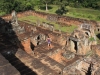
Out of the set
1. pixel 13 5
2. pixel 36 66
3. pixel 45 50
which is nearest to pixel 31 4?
pixel 13 5

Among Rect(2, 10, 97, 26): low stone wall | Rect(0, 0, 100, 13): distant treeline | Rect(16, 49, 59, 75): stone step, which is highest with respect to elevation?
Rect(16, 49, 59, 75): stone step

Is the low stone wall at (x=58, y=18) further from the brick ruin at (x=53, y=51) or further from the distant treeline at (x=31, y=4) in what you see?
the brick ruin at (x=53, y=51)

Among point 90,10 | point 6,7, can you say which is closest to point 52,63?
point 6,7

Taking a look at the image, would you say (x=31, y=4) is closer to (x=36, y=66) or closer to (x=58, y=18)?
(x=58, y=18)

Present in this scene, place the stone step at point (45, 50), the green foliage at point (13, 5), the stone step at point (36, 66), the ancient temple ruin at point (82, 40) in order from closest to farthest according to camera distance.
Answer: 1. the stone step at point (36, 66)
2. the stone step at point (45, 50)
3. the ancient temple ruin at point (82, 40)
4. the green foliage at point (13, 5)

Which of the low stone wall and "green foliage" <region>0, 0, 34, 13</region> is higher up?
"green foliage" <region>0, 0, 34, 13</region>

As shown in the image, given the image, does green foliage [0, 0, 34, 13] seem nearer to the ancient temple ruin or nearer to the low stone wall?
the low stone wall

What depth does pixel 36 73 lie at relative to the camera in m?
Result: 7.14

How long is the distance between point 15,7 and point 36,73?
101 feet

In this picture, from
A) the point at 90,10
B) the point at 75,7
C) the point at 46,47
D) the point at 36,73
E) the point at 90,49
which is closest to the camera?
the point at 36,73

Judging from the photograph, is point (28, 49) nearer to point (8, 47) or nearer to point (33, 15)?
point (8, 47)

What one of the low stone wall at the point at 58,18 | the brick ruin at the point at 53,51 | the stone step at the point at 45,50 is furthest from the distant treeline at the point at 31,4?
the stone step at the point at 45,50

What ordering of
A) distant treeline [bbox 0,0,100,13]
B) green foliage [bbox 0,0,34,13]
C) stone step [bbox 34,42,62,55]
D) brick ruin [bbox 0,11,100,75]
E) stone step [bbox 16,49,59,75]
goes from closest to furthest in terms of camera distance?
stone step [bbox 16,49,59,75] < brick ruin [bbox 0,11,100,75] < stone step [bbox 34,42,62,55] < green foliage [bbox 0,0,34,13] < distant treeline [bbox 0,0,100,13]

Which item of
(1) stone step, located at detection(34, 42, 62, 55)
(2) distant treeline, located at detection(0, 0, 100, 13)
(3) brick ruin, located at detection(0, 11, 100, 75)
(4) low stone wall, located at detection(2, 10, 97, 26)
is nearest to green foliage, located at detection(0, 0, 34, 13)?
(2) distant treeline, located at detection(0, 0, 100, 13)
